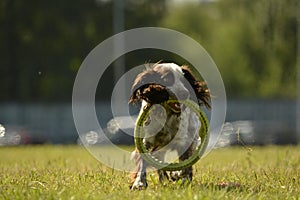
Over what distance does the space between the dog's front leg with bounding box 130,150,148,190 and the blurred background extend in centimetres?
2789

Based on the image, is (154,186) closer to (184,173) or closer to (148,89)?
(184,173)

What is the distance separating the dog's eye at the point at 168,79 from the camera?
31.0ft

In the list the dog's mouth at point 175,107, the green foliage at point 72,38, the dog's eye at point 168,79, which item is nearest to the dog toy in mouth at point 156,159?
the dog's mouth at point 175,107

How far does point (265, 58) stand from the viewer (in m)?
52.8

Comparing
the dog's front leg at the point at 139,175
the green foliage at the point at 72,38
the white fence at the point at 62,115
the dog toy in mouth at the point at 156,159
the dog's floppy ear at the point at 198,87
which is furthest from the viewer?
the green foliage at the point at 72,38

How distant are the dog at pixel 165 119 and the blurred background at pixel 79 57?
2751cm

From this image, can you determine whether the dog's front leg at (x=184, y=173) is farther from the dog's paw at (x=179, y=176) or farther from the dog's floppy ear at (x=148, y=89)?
the dog's floppy ear at (x=148, y=89)

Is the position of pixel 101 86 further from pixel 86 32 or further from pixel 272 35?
pixel 272 35

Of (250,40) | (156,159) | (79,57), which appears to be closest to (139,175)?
(156,159)

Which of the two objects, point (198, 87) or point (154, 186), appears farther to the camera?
point (198, 87)

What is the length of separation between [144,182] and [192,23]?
166 ft

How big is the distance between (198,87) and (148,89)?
38.5 inches

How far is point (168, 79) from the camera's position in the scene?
31.3 ft

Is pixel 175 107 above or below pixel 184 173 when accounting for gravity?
above
